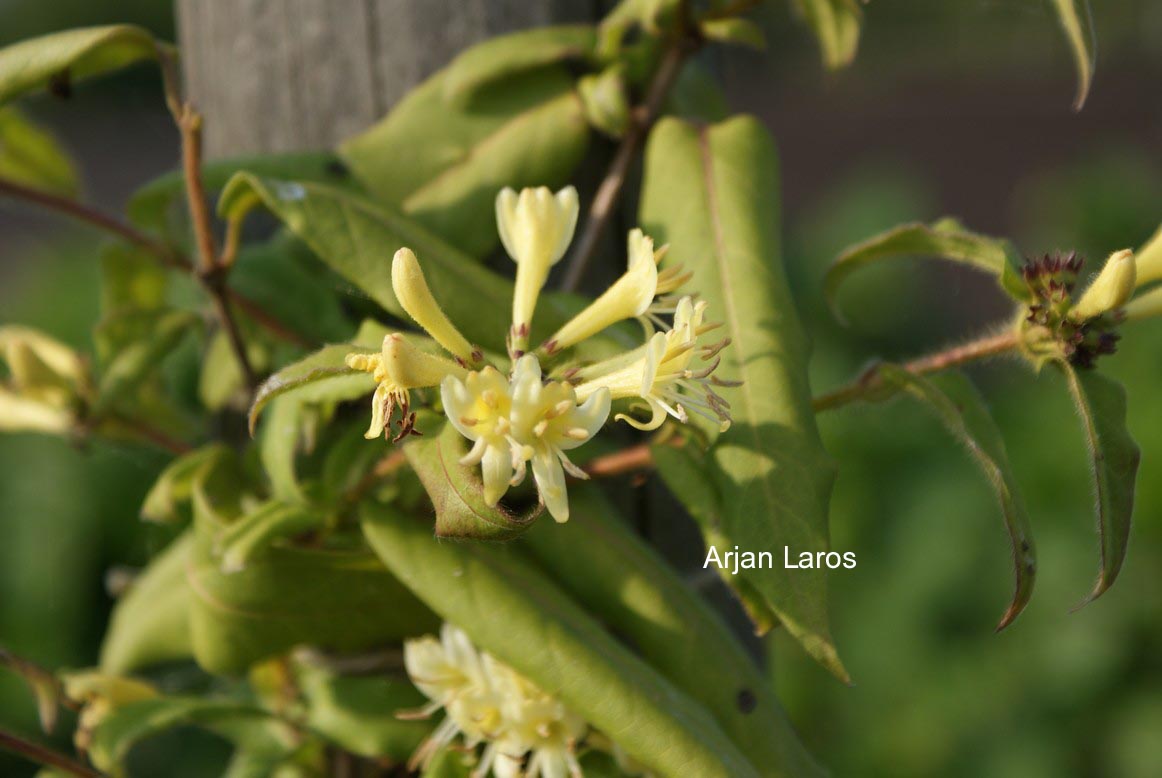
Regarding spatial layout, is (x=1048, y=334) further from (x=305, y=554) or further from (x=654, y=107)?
(x=305, y=554)

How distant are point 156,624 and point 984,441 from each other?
30.2 inches

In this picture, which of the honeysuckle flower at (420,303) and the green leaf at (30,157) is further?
the green leaf at (30,157)

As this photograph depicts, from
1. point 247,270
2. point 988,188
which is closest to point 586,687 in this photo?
point 247,270

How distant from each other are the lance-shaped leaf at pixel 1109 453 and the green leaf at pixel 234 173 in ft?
1.94

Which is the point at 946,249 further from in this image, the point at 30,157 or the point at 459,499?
the point at 30,157

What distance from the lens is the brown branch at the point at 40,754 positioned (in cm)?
87

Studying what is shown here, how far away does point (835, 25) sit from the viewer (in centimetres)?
108

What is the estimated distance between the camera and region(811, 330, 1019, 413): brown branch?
828 mm

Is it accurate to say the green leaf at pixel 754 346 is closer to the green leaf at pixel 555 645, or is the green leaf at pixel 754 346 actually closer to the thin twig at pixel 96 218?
the green leaf at pixel 555 645

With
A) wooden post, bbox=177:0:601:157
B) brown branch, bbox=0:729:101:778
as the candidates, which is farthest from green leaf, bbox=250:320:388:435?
wooden post, bbox=177:0:601:157

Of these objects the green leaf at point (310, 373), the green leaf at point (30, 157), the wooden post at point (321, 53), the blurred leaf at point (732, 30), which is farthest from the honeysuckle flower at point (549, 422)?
the green leaf at point (30, 157)

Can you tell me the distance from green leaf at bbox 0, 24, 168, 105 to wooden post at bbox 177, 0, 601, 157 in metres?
0.25

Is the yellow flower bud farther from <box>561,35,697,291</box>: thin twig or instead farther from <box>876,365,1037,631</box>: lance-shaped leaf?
<box>561,35,697,291</box>: thin twig

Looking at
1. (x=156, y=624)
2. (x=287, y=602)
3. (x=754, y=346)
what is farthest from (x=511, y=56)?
(x=156, y=624)
